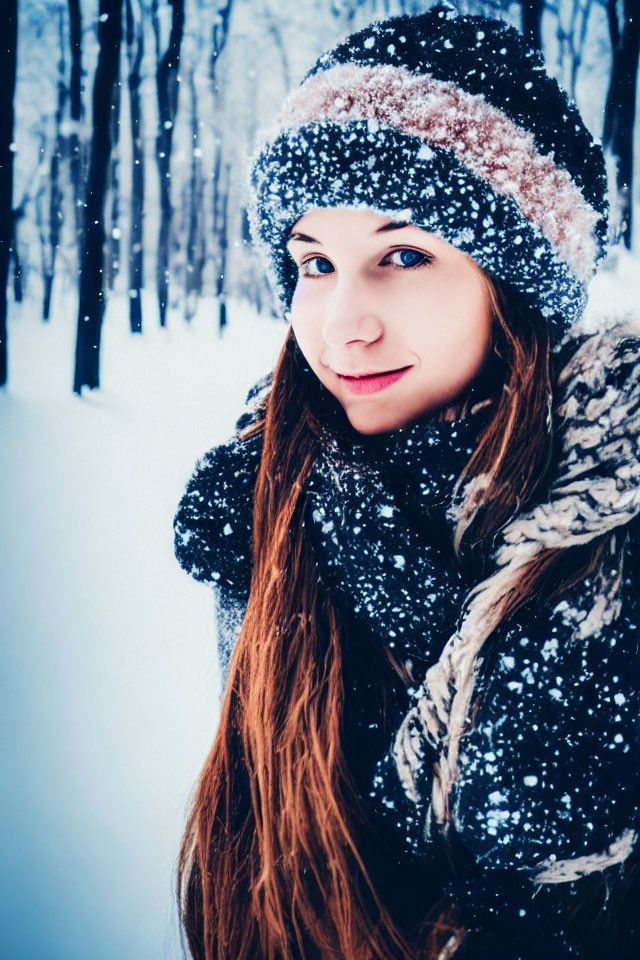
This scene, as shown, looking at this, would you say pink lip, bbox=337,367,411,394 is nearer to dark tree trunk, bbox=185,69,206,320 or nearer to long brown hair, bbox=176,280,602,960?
long brown hair, bbox=176,280,602,960

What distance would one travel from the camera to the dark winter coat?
27.9 inches

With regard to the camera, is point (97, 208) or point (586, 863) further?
point (97, 208)

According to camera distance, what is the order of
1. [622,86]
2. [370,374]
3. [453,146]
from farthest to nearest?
[622,86] → [370,374] → [453,146]

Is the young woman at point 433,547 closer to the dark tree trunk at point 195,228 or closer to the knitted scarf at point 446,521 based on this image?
the knitted scarf at point 446,521

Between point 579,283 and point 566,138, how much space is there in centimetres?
16

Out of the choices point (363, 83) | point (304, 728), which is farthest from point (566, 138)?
→ point (304, 728)

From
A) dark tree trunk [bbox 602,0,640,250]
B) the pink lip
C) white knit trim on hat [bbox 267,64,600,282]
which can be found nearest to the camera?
white knit trim on hat [bbox 267,64,600,282]

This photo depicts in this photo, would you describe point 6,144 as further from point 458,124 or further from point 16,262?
point 458,124

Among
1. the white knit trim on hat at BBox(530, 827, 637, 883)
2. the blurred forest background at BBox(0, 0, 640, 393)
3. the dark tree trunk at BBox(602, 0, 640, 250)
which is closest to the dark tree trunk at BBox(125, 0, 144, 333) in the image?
the blurred forest background at BBox(0, 0, 640, 393)

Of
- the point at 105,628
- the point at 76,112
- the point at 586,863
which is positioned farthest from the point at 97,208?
the point at 586,863

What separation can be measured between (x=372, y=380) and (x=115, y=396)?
1.45ft

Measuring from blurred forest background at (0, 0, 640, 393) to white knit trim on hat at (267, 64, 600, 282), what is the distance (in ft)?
0.78

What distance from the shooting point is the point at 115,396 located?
97 cm

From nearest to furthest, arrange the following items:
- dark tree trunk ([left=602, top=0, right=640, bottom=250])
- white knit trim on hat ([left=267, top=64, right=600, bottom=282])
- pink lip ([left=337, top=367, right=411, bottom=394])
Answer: white knit trim on hat ([left=267, top=64, right=600, bottom=282])
pink lip ([left=337, top=367, right=411, bottom=394])
dark tree trunk ([left=602, top=0, right=640, bottom=250])
